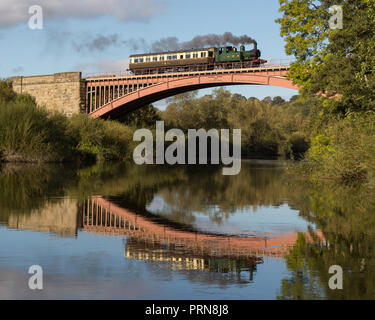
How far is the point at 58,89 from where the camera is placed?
62375 millimetres

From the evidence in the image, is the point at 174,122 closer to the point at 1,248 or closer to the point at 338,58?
the point at 338,58

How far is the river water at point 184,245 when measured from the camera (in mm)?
6023

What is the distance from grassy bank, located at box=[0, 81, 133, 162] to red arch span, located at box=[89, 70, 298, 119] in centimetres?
910

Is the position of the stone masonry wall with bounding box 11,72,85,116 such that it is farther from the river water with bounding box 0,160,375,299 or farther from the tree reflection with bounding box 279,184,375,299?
the tree reflection with bounding box 279,184,375,299

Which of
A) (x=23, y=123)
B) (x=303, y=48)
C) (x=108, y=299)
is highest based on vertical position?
(x=303, y=48)

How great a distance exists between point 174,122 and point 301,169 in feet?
152

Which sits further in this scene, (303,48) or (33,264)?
(303,48)

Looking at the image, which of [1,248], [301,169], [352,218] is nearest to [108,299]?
[1,248]

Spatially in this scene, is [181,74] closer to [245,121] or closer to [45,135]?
[45,135]

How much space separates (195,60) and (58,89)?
60.2ft

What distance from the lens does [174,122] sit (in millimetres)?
72375
